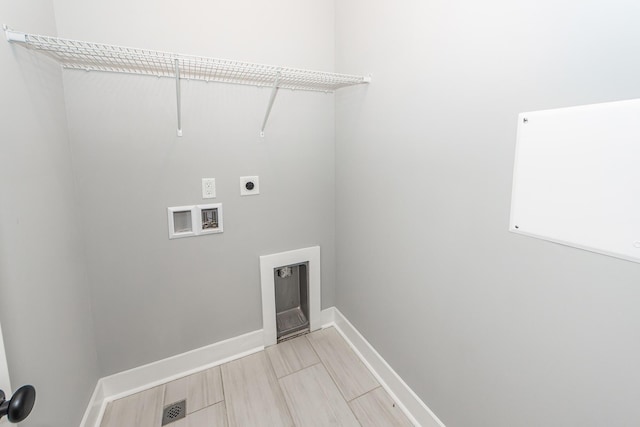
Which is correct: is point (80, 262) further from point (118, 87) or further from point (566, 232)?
point (566, 232)

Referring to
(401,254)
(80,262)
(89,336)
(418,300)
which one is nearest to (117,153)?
(80,262)

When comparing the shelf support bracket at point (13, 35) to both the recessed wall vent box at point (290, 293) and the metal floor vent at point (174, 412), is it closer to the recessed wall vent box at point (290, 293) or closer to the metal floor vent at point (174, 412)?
the recessed wall vent box at point (290, 293)

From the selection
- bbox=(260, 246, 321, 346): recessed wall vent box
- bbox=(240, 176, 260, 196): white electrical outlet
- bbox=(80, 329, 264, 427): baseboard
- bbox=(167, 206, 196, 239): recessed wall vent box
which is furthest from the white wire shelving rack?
bbox=(80, 329, 264, 427): baseboard

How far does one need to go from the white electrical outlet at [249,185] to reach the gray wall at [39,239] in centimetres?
84

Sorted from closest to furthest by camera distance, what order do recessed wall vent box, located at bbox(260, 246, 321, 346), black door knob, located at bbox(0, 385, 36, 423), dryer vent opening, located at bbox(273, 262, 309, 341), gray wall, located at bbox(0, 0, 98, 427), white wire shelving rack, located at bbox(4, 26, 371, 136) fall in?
1. black door knob, located at bbox(0, 385, 36, 423)
2. gray wall, located at bbox(0, 0, 98, 427)
3. white wire shelving rack, located at bbox(4, 26, 371, 136)
4. recessed wall vent box, located at bbox(260, 246, 321, 346)
5. dryer vent opening, located at bbox(273, 262, 309, 341)

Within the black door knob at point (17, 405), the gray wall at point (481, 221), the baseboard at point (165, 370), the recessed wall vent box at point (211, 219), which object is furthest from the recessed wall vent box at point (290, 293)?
the black door knob at point (17, 405)

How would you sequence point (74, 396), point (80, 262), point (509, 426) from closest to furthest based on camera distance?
point (509, 426)
point (74, 396)
point (80, 262)

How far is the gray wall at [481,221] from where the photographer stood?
2.50ft

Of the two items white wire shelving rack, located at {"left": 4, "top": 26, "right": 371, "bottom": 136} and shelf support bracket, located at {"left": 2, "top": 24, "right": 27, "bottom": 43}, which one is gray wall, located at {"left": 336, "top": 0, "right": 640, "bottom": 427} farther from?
shelf support bracket, located at {"left": 2, "top": 24, "right": 27, "bottom": 43}

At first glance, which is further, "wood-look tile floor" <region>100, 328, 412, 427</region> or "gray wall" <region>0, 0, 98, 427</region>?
"wood-look tile floor" <region>100, 328, 412, 427</region>

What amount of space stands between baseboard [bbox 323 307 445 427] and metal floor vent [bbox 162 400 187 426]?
110 cm

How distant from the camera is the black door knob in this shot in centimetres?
62

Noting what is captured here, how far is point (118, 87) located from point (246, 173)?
776mm

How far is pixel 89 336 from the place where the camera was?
1.48 meters
